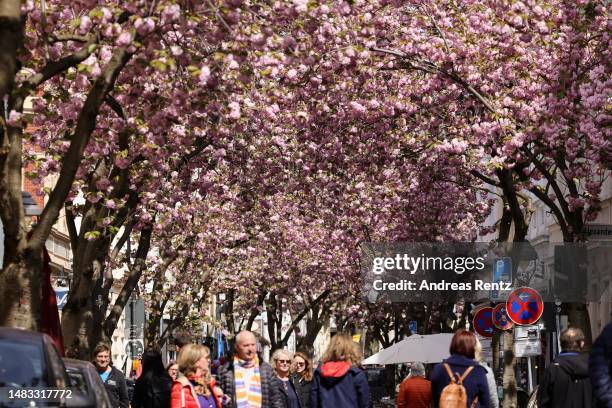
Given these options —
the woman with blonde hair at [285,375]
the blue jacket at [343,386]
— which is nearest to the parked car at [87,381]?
the woman with blonde hair at [285,375]

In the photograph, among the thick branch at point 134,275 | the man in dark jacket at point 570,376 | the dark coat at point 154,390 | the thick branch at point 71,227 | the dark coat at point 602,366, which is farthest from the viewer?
the thick branch at point 134,275

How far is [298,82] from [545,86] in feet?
12.2

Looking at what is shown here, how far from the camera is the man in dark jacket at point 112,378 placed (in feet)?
59.7

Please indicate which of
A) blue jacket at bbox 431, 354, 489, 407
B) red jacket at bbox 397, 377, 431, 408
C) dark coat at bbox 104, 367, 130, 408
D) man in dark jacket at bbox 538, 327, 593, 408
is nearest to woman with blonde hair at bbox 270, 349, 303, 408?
blue jacket at bbox 431, 354, 489, 407

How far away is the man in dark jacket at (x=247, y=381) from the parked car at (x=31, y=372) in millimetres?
1387

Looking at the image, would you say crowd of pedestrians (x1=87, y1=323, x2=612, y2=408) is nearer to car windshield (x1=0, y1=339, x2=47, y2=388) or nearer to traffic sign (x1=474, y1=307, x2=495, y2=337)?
car windshield (x1=0, y1=339, x2=47, y2=388)

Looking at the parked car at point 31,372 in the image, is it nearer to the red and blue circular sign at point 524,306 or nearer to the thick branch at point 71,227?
the thick branch at point 71,227

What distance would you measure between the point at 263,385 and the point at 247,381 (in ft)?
0.49

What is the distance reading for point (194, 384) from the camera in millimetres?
12266

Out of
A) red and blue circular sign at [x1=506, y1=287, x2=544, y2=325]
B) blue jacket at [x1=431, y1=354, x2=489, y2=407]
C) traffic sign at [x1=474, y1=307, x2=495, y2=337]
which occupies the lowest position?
blue jacket at [x1=431, y1=354, x2=489, y2=407]

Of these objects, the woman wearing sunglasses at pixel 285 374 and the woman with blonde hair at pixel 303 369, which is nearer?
the woman wearing sunglasses at pixel 285 374

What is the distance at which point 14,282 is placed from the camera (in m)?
15.7

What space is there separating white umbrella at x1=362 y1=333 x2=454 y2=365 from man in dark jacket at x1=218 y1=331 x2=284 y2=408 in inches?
927

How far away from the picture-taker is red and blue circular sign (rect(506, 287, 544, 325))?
79.2 ft
